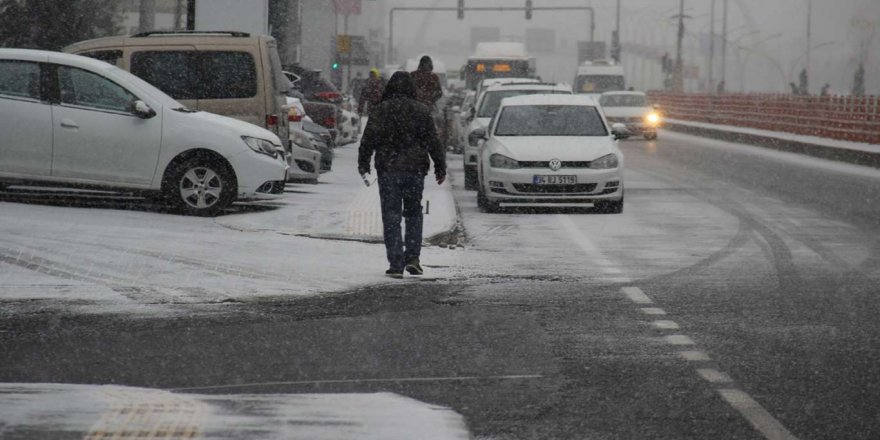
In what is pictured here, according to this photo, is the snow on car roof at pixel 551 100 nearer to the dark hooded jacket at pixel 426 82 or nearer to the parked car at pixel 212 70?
the dark hooded jacket at pixel 426 82

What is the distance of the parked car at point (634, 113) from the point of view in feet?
152

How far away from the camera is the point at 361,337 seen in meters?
9.17

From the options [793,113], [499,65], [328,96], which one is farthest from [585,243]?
[499,65]

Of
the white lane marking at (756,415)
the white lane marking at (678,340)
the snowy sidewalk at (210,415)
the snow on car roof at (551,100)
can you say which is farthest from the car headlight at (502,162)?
the snowy sidewalk at (210,415)

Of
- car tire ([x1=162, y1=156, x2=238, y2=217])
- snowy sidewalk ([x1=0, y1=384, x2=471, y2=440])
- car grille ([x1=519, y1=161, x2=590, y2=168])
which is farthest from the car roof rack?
snowy sidewalk ([x1=0, y1=384, x2=471, y2=440])

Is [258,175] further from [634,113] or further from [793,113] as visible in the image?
[634,113]

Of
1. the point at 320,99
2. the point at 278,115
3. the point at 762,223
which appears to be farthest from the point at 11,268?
the point at 320,99

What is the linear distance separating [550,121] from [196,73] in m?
4.57

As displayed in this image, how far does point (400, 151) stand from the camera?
12.5m

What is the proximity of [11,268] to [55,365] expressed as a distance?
398 cm

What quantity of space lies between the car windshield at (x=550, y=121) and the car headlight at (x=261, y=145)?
12.3 feet

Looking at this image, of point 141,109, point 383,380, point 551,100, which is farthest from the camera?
point 551,100

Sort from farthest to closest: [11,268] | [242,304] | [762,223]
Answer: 1. [762,223]
2. [11,268]
3. [242,304]

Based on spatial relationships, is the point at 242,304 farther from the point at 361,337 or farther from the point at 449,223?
the point at 449,223
